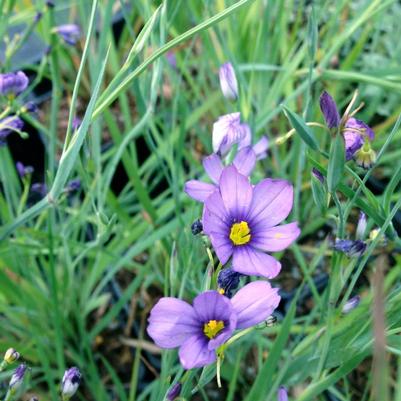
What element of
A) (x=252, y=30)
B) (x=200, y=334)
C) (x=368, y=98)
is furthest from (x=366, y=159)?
(x=368, y=98)

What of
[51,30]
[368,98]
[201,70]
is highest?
[51,30]

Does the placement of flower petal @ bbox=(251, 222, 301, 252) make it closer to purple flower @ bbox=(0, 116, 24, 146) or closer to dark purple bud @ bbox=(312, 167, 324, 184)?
dark purple bud @ bbox=(312, 167, 324, 184)

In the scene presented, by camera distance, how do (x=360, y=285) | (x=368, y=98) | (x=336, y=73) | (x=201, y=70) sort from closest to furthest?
(x=336, y=73) → (x=360, y=285) → (x=201, y=70) → (x=368, y=98)

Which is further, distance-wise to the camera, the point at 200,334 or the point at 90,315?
the point at 90,315

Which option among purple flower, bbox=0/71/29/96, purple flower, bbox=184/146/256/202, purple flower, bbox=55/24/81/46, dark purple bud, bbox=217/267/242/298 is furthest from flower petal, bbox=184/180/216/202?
purple flower, bbox=55/24/81/46

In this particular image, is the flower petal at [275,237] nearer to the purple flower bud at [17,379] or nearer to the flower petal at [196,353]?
the flower petal at [196,353]

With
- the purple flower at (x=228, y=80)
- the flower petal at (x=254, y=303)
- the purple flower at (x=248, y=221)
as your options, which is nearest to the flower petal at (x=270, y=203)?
the purple flower at (x=248, y=221)

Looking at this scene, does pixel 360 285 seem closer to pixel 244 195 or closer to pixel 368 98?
pixel 368 98
